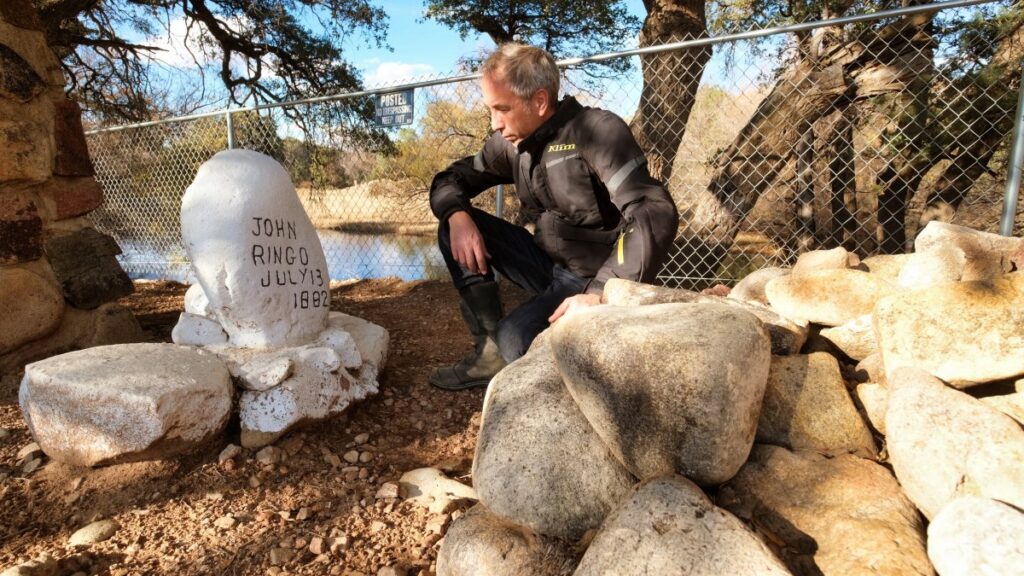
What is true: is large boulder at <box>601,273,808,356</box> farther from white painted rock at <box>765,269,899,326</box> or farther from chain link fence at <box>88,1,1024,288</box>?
chain link fence at <box>88,1,1024,288</box>

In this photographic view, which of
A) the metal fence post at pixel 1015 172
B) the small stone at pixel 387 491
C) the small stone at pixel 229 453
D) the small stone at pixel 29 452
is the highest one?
the metal fence post at pixel 1015 172

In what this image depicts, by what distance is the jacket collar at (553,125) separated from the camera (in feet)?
7.84

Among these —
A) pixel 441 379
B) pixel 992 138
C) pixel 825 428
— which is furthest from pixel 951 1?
pixel 441 379

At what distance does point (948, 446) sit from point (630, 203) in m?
1.23

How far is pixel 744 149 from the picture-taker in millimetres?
4273

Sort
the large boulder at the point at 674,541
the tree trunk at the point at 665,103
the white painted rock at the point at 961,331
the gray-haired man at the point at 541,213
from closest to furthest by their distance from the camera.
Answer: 1. the large boulder at the point at 674,541
2. the white painted rock at the point at 961,331
3. the gray-haired man at the point at 541,213
4. the tree trunk at the point at 665,103

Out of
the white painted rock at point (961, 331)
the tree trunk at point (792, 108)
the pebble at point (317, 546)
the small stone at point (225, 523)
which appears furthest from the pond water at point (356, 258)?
the white painted rock at point (961, 331)

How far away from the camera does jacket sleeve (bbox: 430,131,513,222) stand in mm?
2695

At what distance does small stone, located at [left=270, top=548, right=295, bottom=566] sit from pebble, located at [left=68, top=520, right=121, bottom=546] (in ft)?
1.69

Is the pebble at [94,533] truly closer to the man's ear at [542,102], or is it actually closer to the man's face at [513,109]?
the man's face at [513,109]

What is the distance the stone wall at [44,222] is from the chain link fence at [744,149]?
6.47ft

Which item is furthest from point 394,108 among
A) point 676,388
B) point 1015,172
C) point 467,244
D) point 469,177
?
point 1015,172

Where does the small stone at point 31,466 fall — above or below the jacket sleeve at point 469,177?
below

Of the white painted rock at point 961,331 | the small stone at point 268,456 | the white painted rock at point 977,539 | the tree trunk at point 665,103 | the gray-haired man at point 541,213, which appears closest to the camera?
the white painted rock at point 977,539
